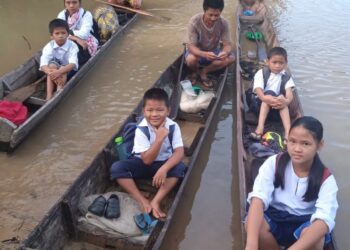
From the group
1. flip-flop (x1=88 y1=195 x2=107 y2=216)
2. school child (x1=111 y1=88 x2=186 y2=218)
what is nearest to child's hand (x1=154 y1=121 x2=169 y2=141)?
school child (x1=111 y1=88 x2=186 y2=218)

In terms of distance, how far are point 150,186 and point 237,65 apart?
2.92 meters

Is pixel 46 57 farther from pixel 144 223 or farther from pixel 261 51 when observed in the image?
pixel 261 51

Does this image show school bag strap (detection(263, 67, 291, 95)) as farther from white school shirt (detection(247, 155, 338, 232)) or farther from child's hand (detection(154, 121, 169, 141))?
white school shirt (detection(247, 155, 338, 232))

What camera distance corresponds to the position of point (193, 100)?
→ 536 cm

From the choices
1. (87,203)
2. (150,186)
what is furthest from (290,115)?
(87,203)

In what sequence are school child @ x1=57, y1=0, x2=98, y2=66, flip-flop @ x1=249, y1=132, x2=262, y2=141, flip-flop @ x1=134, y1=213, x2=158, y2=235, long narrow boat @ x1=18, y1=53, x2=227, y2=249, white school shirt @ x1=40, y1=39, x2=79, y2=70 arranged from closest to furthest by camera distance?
long narrow boat @ x1=18, y1=53, x2=227, y2=249 < flip-flop @ x1=134, y1=213, x2=158, y2=235 < flip-flop @ x1=249, y1=132, x2=262, y2=141 < white school shirt @ x1=40, y1=39, x2=79, y2=70 < school child @ x1=57, y1=0, x2=98, y2=66

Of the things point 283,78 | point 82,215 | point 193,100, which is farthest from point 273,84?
point 82,215

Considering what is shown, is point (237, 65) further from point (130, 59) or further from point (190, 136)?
point (130, 59)

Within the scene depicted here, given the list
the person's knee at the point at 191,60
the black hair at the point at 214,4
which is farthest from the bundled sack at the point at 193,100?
the black hair at the point at 214,4

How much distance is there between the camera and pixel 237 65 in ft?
19.7

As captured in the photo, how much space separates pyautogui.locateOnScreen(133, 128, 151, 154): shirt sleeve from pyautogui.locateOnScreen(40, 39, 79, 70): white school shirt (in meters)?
2.16

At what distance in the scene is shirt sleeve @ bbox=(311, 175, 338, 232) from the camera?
8.80 feet

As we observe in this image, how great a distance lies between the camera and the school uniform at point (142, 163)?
362 cm

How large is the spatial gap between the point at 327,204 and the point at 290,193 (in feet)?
0.93
